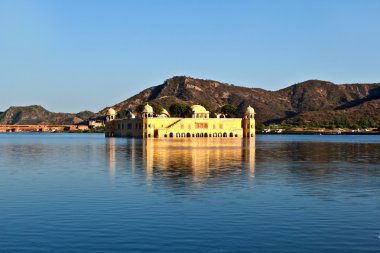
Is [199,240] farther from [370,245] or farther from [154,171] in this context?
[154,171]

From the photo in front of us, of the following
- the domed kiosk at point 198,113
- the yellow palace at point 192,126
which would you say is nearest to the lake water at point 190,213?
the yellow palace at point 192,126

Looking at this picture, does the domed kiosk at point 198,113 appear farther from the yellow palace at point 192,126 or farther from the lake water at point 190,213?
the lake water at point 190,213

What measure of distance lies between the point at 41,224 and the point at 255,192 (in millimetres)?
12781

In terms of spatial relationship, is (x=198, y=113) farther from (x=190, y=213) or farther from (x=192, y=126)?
(x=190, y=213)

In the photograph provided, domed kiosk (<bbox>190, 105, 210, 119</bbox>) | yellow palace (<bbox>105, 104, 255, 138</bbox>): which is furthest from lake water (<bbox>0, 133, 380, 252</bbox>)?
domed kiosk (<bbox>190, 105, 210, 119</bbox>)

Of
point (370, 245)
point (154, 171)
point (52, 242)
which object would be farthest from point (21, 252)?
point (154, 171)

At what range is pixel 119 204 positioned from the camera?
25.0 metres

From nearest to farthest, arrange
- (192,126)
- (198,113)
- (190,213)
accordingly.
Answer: (190,213)
(192,126)
(198,113)

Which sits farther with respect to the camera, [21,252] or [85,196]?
[85,196]

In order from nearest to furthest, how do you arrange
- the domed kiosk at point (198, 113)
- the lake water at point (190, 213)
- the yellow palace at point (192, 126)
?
the lake water at point (190, 213) < the yellow palace at point (192, 126) < the domed kiosk at point (198, 113)

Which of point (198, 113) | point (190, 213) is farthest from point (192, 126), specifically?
point (190, 213)

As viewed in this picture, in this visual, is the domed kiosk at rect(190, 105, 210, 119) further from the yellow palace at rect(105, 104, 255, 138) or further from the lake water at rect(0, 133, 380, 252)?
the lake water at rect(0, 133, 380, 252)

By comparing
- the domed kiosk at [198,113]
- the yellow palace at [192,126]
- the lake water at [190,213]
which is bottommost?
the lake water at [190,213]

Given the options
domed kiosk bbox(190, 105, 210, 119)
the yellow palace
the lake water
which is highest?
domed kiosk bbox(190, 105, 210, 119)
